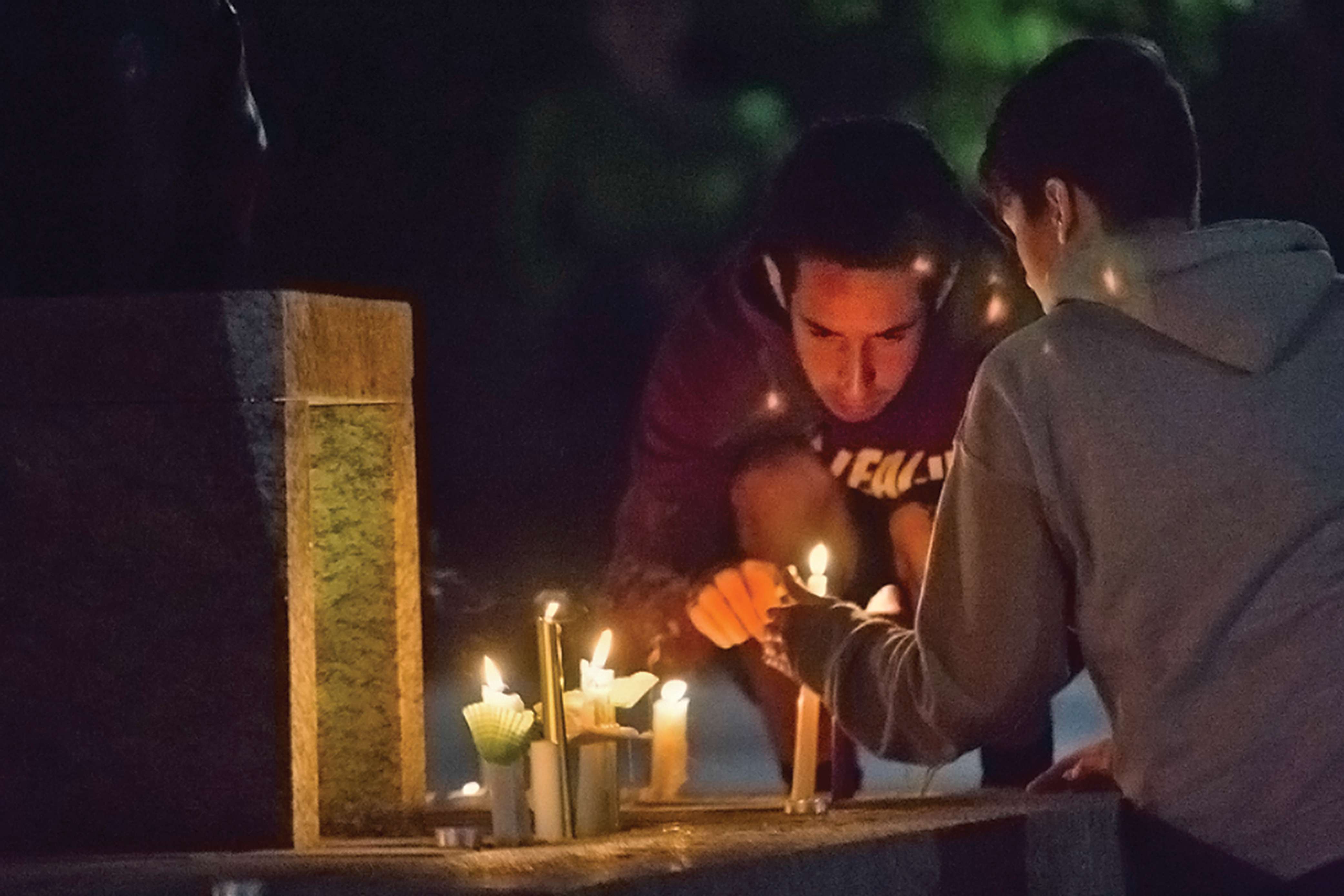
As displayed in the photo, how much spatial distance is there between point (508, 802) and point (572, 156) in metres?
1.49

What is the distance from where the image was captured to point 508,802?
360 centimetres

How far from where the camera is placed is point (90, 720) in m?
3.56

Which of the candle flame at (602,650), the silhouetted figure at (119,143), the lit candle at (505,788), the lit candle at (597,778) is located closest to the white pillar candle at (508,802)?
the lit candle at (505,788)

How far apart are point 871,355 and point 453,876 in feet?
6.07

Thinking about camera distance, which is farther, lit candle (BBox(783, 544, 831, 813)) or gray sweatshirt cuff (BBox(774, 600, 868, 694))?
lit candle (BBox(783, 544, 831, 813))

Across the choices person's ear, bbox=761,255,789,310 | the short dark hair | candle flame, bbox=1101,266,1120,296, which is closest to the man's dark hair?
candle flame, bbox=1101,266,1120,296

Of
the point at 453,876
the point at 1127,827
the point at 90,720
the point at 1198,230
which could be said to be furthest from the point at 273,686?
the point at 1198,230

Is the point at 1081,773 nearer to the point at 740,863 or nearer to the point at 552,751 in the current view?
the point at 552,751

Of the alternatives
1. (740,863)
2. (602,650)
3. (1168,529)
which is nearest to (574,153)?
(602,650)

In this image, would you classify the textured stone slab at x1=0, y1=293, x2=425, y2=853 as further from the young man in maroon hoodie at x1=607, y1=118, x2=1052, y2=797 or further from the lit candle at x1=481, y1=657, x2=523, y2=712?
the young man in maroon hoodie at x1=607, y1=118, x2=1052, y2=797

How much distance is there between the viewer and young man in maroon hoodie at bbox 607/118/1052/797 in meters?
4.41

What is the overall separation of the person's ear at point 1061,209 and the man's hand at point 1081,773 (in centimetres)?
97

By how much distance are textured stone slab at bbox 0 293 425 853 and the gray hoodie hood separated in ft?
4.27

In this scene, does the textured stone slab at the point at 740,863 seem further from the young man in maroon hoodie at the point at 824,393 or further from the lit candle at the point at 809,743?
the young man in maroon hoodie at the point at 824,393
